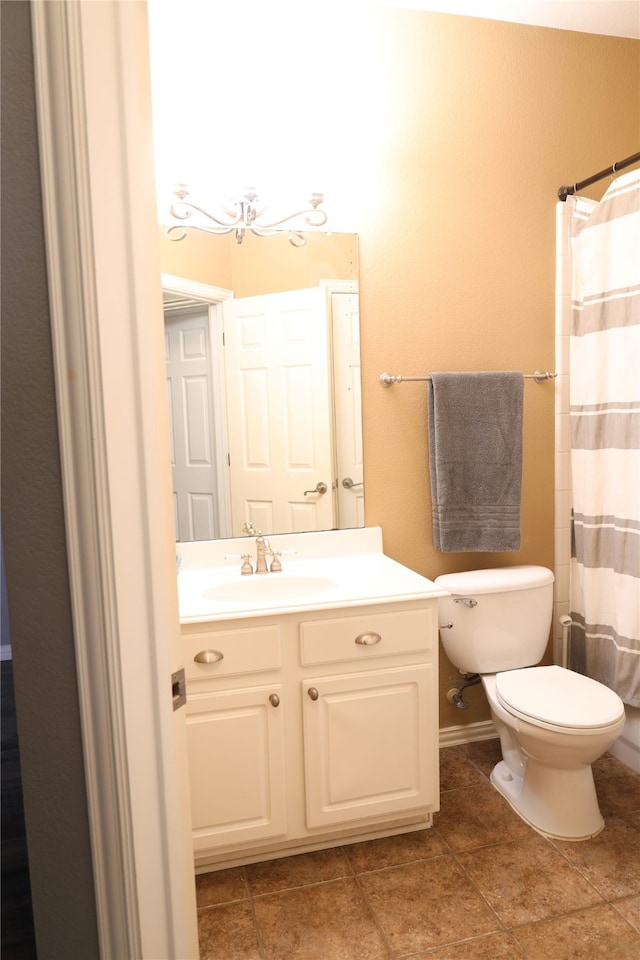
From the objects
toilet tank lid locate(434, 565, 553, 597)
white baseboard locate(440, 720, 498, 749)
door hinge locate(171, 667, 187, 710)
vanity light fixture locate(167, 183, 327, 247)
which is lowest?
white baseboard locate(440, 720, 498, 749)

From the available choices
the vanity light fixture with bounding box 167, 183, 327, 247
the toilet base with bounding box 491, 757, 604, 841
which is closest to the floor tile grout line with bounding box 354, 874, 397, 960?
the toilet base with bounding box 491, 757, 604, 841

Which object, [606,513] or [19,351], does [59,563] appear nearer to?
[19,351]

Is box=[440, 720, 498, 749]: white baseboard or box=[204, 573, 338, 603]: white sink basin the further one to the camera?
box=[440, 720, 498, 749]: white baseboard

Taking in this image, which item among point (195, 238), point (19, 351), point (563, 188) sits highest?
point (563, 188)

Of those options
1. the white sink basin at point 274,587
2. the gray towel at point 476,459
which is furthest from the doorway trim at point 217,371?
the gray towel at point 476,459

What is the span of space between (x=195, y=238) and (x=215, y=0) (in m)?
0.72

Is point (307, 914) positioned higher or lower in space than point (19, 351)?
lower

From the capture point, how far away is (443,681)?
2572 mm

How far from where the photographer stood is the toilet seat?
1926 mm

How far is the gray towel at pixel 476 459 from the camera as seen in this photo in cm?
236

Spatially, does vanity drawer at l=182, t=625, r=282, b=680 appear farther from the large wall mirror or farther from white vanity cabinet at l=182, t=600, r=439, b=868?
the large wall mirror

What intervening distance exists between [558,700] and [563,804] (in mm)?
317

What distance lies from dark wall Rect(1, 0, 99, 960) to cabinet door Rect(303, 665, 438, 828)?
107 centimetres

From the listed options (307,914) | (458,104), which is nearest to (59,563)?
(307,914)
